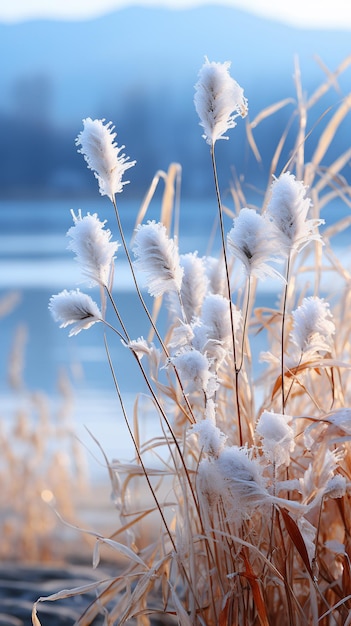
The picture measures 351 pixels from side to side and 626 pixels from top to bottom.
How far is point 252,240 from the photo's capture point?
61 centimetres

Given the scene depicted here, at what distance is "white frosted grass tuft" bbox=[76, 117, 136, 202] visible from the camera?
0.64 metres

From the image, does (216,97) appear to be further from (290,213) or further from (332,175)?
(332,175)

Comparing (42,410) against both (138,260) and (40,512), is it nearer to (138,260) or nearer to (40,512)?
(40,512)

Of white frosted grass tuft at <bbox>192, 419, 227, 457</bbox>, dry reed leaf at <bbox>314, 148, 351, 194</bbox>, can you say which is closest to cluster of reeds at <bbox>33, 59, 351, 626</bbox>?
white frosted grass tuft at <bbox>192, 419, 227, 457</bbox>

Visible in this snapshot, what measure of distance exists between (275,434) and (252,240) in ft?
0.43

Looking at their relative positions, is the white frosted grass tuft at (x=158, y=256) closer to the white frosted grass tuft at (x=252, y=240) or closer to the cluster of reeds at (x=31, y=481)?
the white frosted grass tuft at (x=252, y=240)

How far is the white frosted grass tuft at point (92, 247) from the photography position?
639 millimetres

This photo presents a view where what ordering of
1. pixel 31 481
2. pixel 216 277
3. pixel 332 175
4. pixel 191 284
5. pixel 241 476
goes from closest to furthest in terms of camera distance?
pixel 241 476
pixel 191 284
pixel 216 277
pixel 332 175
pixel 31 481

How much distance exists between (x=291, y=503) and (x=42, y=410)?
1758mm

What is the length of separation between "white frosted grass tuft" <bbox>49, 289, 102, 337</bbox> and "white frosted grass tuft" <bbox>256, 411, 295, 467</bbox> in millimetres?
136

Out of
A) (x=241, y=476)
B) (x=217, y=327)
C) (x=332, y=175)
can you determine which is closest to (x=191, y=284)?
→ (x=217, y=327)

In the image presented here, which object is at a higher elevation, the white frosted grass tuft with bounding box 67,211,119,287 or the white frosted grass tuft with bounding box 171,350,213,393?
the white frosted grass tuft with bounding box 67,211,119,287

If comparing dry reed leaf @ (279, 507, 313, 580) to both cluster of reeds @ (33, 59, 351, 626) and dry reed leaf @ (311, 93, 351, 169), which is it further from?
dry reed leaf @ (311, 93, 351, 169)

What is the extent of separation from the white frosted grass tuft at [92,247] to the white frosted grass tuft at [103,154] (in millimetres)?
26
